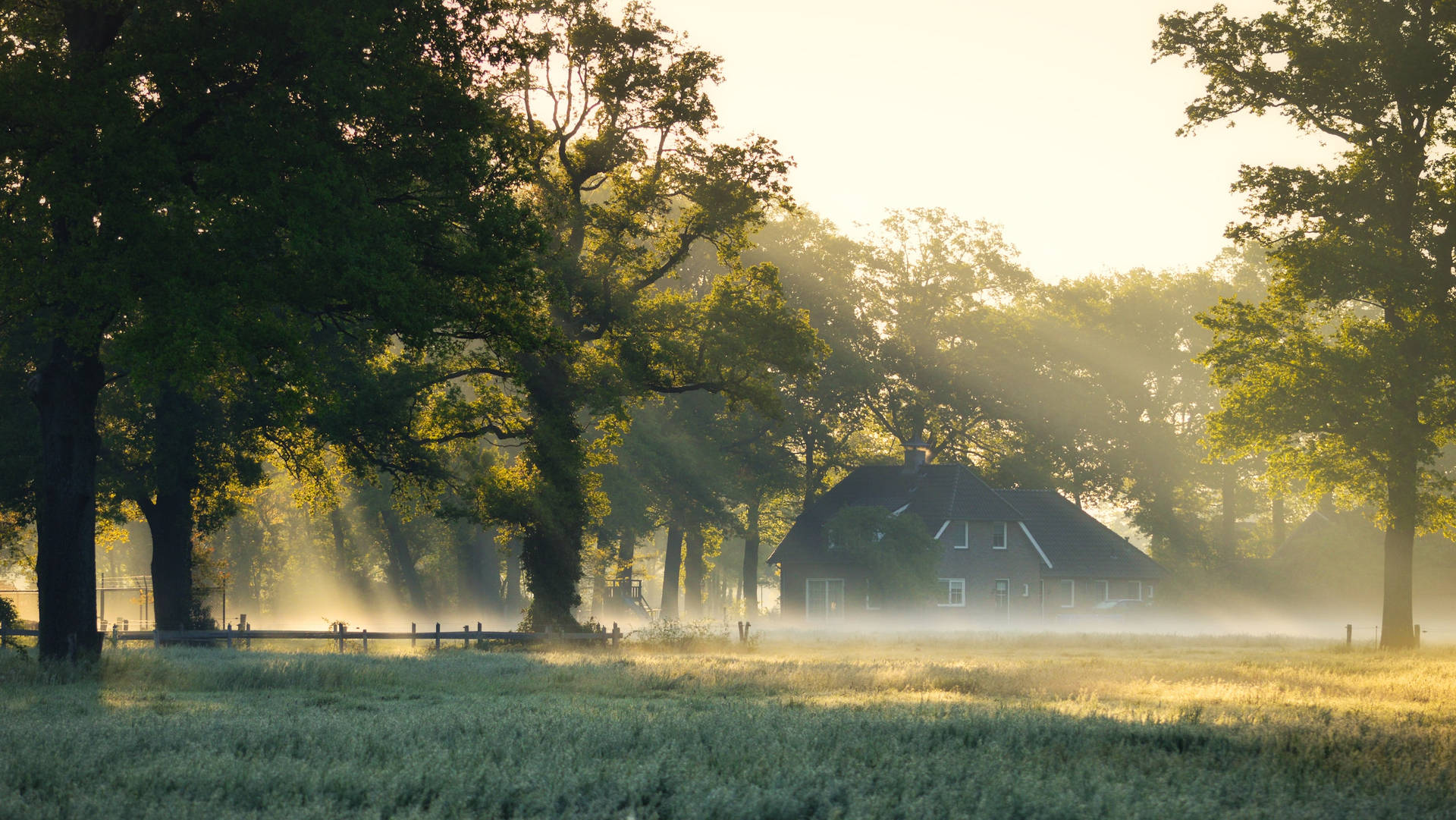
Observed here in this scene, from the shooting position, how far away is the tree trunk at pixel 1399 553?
36.7m

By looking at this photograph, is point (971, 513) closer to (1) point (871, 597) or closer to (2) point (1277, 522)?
(1) point (871, 597)

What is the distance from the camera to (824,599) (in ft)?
232

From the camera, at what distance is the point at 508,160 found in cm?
2511

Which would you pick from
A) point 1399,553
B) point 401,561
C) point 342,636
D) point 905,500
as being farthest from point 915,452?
point 342,636

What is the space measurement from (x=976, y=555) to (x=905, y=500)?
483cm

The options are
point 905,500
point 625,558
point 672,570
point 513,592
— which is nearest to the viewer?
point 905,500

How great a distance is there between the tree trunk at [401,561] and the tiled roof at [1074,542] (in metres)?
32.5

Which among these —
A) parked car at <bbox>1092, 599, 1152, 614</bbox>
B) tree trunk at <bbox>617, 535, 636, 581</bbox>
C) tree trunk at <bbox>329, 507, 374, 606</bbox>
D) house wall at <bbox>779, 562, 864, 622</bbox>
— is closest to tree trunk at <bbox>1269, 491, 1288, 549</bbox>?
parked car at <bbox>1092, 599, 1152, 614</bbox>

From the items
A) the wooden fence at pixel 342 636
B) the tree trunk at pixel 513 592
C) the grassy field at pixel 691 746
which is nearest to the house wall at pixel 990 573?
the tree trunk at pixel 513 592

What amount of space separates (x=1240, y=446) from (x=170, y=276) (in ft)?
107

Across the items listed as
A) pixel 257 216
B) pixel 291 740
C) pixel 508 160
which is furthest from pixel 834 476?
pixel 291 740

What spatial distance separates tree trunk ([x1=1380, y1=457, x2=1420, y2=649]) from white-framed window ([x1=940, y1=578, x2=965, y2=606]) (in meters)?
29.4

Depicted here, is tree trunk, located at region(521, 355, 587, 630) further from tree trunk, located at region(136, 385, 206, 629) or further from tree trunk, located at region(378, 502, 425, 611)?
tree trunk, located at region(378, 502, 425, 611)

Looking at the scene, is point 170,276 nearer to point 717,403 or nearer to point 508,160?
point 508,160
